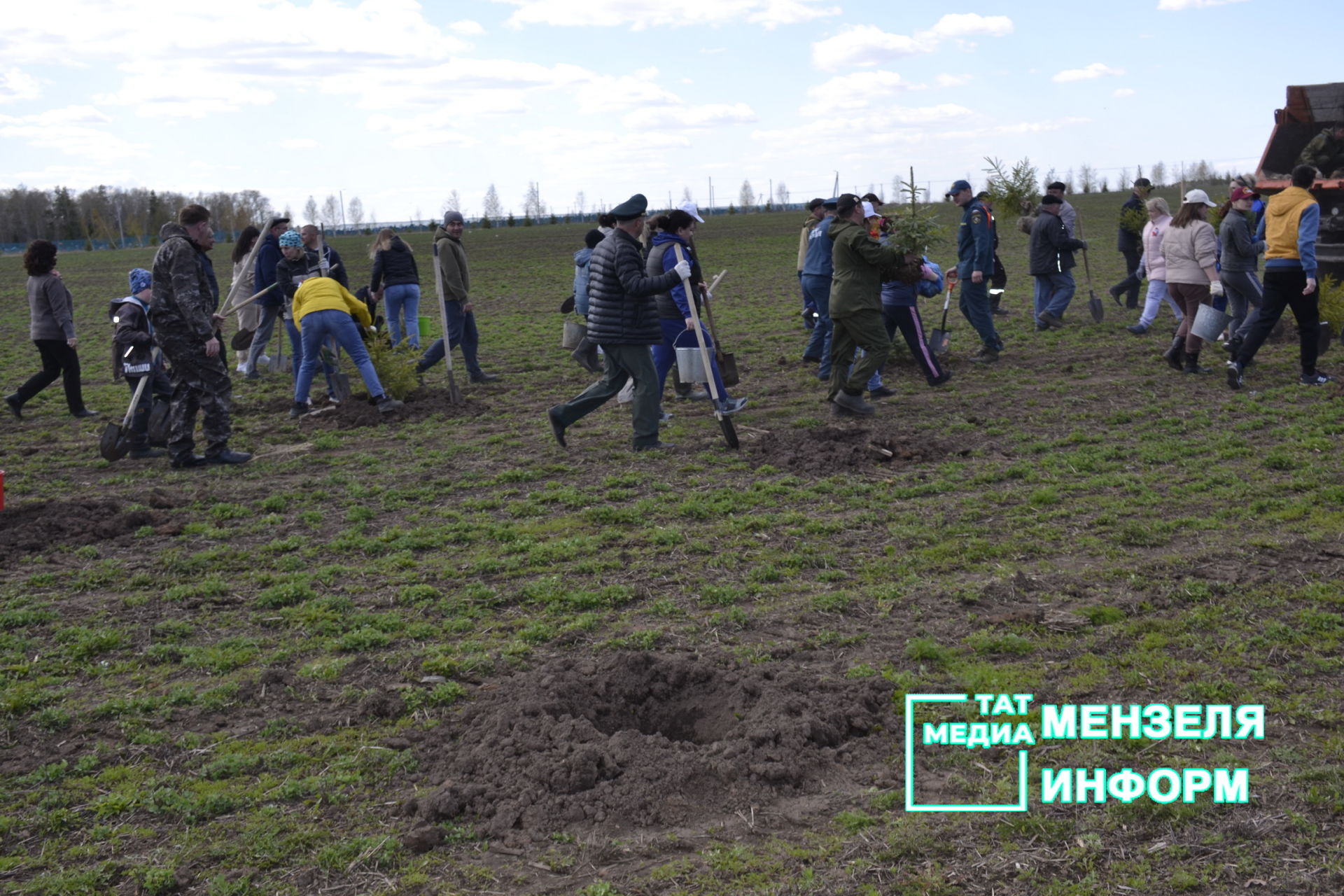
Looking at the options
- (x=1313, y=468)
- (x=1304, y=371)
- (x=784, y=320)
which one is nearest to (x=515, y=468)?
(x=1313, y=468)

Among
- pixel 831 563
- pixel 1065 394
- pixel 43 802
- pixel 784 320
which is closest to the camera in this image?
pixel 43 802

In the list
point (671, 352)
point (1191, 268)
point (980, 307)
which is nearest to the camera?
point (671, 352)

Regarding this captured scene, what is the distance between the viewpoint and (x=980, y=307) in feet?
41.3

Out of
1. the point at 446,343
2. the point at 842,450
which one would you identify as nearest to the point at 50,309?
the point at 446,343

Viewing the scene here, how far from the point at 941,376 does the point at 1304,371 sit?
3190 millimetres

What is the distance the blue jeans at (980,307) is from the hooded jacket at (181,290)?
7.58m

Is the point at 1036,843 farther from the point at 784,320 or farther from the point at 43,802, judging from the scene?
the point at 784,320

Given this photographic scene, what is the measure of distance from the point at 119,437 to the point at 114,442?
0.24 feet

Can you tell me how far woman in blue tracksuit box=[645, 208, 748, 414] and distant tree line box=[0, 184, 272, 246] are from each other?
10464cm

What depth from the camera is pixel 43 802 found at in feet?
13.5

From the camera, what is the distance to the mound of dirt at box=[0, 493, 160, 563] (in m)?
7.31

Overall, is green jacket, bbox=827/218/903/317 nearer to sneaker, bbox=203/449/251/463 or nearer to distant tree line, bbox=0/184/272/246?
sneaker, bbox=203/449/251/463

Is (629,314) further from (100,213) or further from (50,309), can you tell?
(100,213)

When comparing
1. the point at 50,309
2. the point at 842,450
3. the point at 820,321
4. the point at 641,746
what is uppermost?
the point at 50,309
